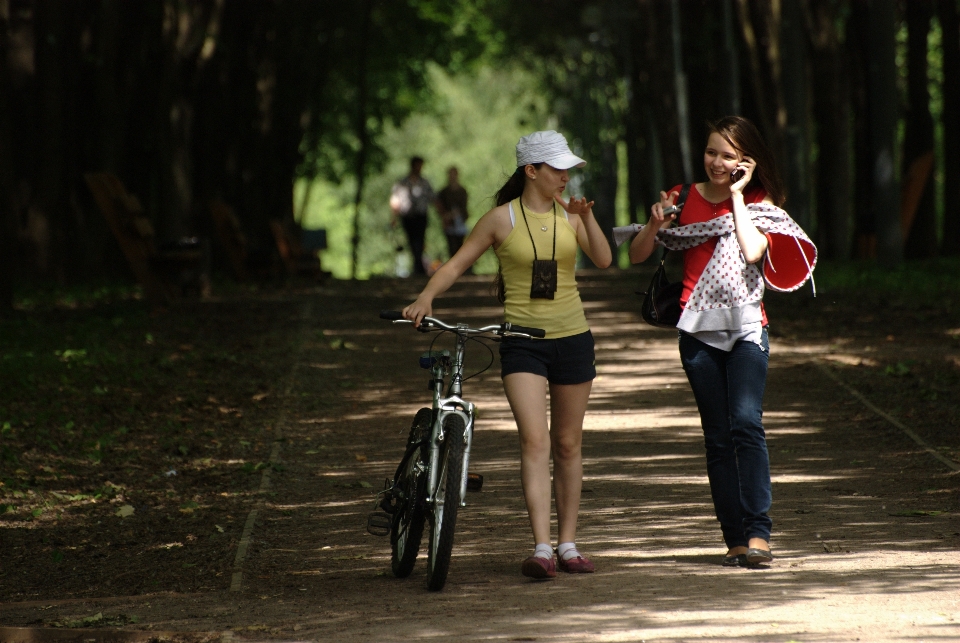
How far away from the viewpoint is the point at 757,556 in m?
7.30

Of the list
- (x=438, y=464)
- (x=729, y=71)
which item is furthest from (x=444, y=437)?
(x=729, y=71)

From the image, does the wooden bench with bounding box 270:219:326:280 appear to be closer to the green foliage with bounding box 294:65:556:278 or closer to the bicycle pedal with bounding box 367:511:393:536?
the bicycle pedal with bounding box 367:511:393:536

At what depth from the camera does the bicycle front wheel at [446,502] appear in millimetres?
6984

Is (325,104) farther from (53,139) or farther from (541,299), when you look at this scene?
(541,299)

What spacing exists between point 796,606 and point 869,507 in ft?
8.39

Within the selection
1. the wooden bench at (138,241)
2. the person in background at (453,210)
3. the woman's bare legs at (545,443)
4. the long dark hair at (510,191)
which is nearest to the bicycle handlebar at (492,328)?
the woman's bare legs at (545,443)

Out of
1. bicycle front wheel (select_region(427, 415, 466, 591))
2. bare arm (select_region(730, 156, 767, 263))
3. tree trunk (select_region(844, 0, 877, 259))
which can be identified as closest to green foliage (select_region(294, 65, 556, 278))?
tree trunk (select_region(844, 0, 877, 259))

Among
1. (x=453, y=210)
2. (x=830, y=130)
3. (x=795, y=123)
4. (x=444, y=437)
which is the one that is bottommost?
(x=444, y=437)

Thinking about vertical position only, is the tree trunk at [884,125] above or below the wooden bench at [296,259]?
above

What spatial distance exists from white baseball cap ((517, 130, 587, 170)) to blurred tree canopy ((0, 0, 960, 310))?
31.8 feet

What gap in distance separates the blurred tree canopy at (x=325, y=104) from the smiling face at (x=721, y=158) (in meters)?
9.59

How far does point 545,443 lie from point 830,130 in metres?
22.7

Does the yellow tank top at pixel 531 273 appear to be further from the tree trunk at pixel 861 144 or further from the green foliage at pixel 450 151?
the green foliage at pixel 450 151

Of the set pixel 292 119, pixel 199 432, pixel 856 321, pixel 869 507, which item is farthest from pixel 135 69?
pixel 869 507
